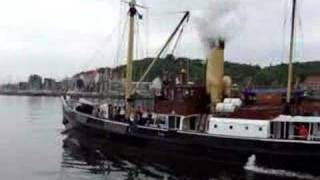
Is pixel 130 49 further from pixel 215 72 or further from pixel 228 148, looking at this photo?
pixel 228 148

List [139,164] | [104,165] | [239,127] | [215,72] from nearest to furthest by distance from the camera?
[239,127] < [104,165] < [139,164] < [215,72]

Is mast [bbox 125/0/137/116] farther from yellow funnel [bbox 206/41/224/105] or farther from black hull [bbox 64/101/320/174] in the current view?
yellow funnel [bbox 206/41/224/105]

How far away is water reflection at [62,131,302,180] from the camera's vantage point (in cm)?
4153

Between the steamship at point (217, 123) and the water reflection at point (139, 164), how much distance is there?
0.67m

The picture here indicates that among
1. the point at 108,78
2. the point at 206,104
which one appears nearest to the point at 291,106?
the point at 206,104

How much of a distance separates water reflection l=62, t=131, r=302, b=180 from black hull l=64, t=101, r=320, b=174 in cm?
45

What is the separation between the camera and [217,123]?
151 feet

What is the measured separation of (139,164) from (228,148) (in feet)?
21.5

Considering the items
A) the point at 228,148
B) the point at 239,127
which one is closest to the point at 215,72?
the point at 239,127

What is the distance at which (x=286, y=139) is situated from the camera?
140 ft

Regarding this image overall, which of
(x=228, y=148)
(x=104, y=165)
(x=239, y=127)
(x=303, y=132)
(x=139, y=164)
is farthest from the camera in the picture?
(x=139, y=164)

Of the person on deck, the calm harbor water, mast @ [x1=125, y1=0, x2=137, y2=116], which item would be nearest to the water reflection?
the calm harbor water

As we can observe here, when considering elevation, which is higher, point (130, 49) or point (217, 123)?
point (130, 49)

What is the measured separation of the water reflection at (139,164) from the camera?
4153cm
